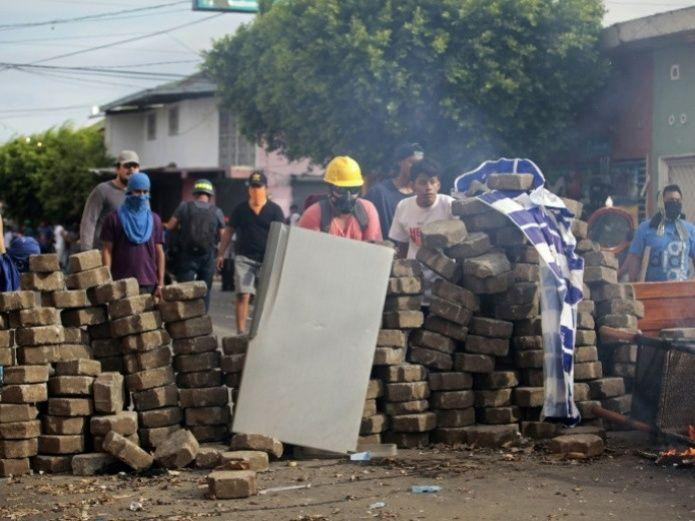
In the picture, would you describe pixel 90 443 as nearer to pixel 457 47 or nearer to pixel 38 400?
pixel 38 400

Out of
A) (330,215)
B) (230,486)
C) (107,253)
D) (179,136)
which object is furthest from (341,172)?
(179,136)

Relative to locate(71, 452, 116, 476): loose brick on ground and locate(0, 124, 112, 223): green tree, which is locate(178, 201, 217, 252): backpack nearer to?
locate(71, 452, 116, 476): loose brick on ground

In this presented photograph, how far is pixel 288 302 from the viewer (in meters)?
8.59

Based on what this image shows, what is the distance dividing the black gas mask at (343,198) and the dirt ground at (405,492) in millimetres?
1955

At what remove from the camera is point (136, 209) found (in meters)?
10.6

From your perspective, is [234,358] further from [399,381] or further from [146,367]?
[399,381]

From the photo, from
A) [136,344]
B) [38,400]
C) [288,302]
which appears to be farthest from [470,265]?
[38,400]

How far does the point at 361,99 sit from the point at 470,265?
41.4 ft

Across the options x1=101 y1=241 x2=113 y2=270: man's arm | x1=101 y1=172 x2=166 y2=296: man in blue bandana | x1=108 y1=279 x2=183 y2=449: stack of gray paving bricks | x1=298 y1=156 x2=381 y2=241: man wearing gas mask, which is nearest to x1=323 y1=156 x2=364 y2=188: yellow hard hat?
x1=298 y1=156 x2=381 y2=241: man wearing gas mask

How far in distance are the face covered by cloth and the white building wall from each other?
126ft

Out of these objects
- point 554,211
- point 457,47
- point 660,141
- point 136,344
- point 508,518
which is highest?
point 457,47

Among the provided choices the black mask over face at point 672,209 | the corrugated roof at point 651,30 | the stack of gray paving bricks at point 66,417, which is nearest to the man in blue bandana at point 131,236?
the stack of gray paving bricks at point 66,417

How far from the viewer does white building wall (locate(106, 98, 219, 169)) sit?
5003 cm

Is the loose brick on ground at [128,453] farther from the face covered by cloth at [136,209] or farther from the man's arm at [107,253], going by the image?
the face covered by cloth at [136,209]
